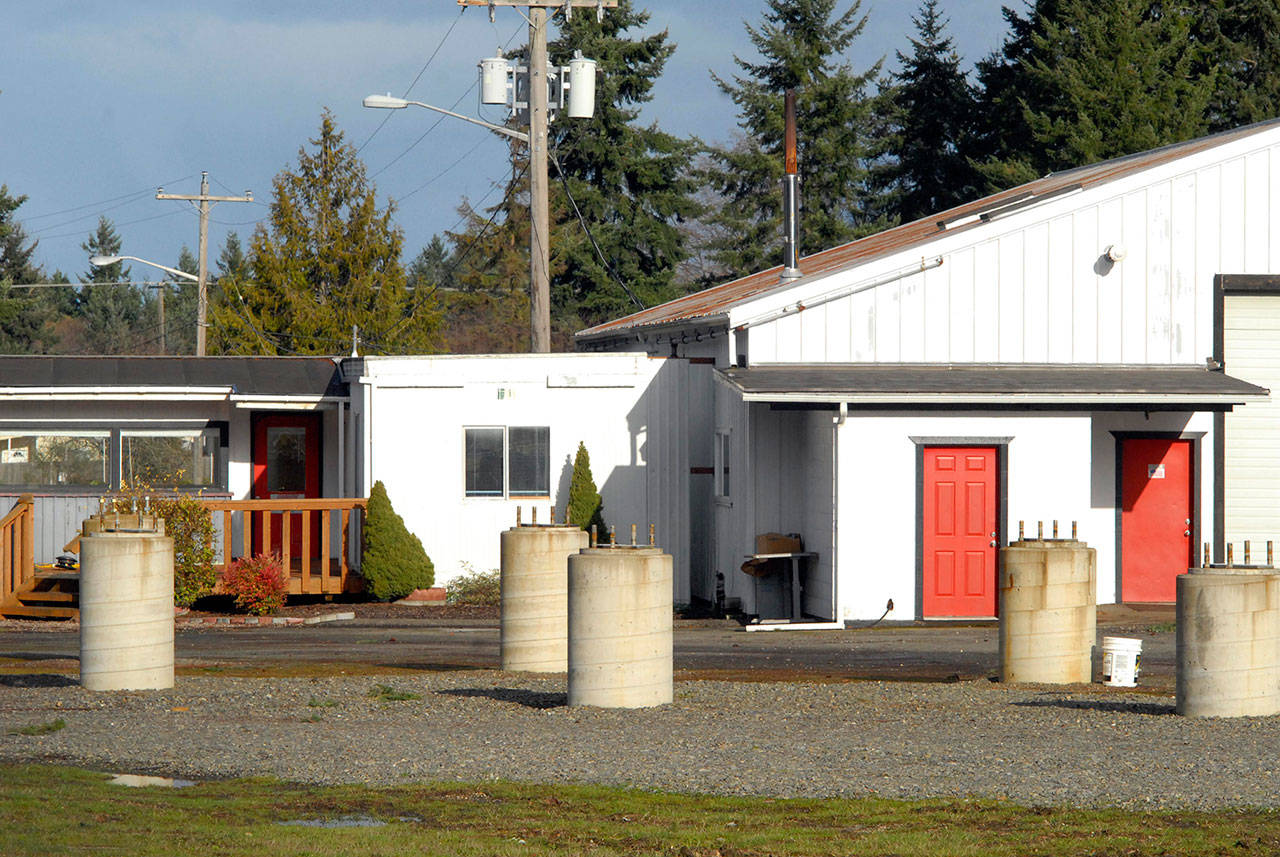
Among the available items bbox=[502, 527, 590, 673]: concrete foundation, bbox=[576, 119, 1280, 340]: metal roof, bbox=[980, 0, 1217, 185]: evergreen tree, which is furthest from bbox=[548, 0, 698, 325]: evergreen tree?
bbox=[502, 527, 590, 673]: concrete foundation

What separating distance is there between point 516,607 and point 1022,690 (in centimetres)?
457

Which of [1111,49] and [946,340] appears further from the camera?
[1111,49]

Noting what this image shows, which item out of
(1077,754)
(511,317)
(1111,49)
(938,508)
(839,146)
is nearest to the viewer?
(1077,754)

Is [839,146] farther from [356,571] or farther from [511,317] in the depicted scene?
[356,571]

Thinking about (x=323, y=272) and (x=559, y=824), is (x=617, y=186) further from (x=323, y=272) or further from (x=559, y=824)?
(x=559, y=824)

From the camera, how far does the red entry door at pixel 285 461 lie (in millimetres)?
25359

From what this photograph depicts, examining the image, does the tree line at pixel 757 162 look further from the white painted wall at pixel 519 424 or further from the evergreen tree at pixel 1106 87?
the white painted wall at pixel 519 424

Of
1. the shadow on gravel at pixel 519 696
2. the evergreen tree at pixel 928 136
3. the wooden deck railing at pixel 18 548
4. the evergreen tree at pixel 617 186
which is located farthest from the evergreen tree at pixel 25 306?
the shadow on gravel at pixel 519 696

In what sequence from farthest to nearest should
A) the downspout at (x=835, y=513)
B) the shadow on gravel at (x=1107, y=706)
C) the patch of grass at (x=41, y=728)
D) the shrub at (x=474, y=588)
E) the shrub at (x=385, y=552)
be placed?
the shrub at (x=474, y=588) < the shrub at (x=385, y=552) < the downspout at (x=835, y=513) < the shadow on gravel at (x=1107, y=706) < the patch of grass at (x=41, y=728)

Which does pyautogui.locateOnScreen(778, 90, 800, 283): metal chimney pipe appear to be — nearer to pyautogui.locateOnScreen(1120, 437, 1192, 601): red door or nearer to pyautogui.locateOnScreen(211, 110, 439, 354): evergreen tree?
pyautogui.locateOnScreen(1120, 437, 1192, 601): red door

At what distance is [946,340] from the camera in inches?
803

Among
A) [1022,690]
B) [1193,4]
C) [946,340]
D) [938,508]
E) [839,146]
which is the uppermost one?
[1193,4]

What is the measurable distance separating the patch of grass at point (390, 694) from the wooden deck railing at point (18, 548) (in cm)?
1020

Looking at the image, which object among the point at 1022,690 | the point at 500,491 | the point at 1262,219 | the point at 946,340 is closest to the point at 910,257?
the point at 946,340
